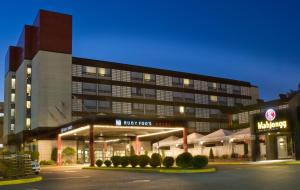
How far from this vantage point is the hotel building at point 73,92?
77750 mm

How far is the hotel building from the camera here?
7775 cm

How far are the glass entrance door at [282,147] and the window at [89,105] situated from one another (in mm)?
40081

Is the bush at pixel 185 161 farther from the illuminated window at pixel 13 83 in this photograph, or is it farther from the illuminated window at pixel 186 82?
the illuminated window at pixel 13 83

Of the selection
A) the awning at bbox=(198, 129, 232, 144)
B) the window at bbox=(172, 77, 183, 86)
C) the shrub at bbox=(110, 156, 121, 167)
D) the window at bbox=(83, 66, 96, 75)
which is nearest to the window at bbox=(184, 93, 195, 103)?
the window at bbox=(172, 77, 183, 86)

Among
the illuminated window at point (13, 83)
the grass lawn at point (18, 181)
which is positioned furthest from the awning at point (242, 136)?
the illuminated window at point (13, 83)

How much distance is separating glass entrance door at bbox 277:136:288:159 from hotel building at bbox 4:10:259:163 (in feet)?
73.1

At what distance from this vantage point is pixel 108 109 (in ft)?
276

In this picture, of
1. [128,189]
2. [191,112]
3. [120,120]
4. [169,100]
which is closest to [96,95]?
[169,100]

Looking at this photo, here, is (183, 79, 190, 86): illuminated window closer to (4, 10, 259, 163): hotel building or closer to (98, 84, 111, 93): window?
(4, 10, 259, 163): hotel building

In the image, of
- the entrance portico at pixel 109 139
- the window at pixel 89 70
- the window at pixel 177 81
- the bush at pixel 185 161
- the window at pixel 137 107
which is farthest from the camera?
the window at pixel 177 81

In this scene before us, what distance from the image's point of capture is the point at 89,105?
82125 millimetres

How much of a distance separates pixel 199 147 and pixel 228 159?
10.6 metres

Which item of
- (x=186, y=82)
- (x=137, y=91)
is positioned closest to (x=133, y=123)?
(x=137, y=91)

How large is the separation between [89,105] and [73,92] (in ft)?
13.1
